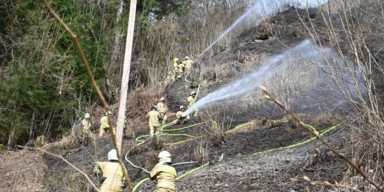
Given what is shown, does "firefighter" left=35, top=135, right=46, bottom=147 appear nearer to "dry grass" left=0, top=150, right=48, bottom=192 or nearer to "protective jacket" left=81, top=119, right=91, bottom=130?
"protective jacket" left=81, top=119, right=91, bottom=130

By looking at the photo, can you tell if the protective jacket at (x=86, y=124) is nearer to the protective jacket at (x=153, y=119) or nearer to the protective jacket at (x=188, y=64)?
the protective jacket at (x=153, y=119)

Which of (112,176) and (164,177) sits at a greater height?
(112,176)

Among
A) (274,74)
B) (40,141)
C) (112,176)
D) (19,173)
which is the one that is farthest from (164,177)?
(274,74)

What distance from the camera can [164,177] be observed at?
614 cm

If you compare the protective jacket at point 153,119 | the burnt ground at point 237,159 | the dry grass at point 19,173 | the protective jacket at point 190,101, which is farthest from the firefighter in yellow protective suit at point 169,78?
the dry grass at point 19,173

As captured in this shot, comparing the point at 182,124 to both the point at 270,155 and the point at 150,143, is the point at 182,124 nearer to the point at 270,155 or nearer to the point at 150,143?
the point at 150,143

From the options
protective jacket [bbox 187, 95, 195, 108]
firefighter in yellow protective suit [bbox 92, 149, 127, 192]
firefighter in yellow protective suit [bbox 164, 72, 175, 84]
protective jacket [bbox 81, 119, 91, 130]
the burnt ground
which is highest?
firefighter in yellow protective suit [bbox 164, 72, 175, 84]

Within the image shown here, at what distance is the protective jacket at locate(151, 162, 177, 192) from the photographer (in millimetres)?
6057

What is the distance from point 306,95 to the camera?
44.3 feet

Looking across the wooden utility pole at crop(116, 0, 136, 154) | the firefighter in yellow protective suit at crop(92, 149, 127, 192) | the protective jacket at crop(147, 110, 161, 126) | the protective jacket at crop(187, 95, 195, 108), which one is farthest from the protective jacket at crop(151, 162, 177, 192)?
the protective jacket at crop(187, 95, 195, 108)

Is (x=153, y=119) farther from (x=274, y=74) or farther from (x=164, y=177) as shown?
(x=164, y=177)

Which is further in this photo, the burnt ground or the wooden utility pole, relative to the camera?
the wooden utility pole

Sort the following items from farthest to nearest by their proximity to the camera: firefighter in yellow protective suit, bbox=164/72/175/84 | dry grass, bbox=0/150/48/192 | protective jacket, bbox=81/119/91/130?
firefighter in yellow protective suit, bbox=164/72/175/84 < protective jacket, bbox=81/119/91/130 < dry grass, bbox=0/150/48/192

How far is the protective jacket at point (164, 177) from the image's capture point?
606 cm
